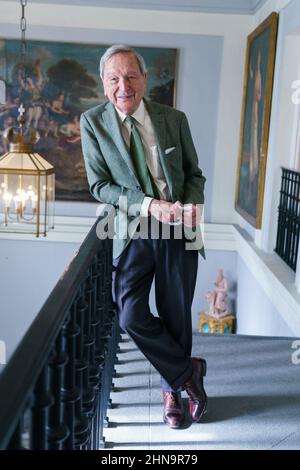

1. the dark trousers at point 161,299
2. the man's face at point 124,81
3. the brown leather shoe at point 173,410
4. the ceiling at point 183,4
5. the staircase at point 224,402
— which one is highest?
the ceiling at point 183,4

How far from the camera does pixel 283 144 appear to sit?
22.9ft

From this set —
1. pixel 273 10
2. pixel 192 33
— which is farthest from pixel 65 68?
pixel 273 10

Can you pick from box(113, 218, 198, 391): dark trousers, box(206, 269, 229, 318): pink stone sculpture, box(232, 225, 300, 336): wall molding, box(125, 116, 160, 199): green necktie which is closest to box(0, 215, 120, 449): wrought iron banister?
box(113, 218, 198, 391): dark trousers

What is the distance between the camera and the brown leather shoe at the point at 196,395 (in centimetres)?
338

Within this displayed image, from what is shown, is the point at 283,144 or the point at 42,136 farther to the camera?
the point at 42,136

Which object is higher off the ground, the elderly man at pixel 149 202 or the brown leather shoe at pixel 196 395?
the elderly man at pixel 149 202

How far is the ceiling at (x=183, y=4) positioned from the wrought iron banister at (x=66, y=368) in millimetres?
6557

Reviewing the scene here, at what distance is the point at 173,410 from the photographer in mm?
3354

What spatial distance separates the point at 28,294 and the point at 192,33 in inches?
202

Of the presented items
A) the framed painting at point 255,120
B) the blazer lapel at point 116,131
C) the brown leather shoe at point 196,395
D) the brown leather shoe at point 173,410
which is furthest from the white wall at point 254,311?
the blazer lapel at point 116,131

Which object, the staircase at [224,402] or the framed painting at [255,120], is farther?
the framed painting at [255,120]

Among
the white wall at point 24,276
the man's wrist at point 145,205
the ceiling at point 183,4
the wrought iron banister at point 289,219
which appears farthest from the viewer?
the white wall at point 24,276

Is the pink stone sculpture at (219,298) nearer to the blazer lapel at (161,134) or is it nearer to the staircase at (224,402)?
the staircase at (224,402)
